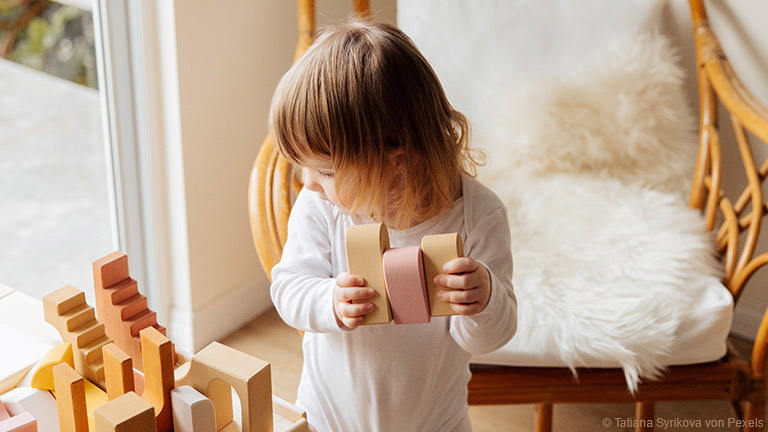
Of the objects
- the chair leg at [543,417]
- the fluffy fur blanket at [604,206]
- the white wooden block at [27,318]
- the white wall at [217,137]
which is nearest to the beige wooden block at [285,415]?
the white wooden block at [27,318]

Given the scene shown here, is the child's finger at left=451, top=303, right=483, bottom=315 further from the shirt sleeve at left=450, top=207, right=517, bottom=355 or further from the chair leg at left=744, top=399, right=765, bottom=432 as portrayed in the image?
the chair leg at left=744, top=399, right=765, bottom=432

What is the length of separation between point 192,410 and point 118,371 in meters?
0.08

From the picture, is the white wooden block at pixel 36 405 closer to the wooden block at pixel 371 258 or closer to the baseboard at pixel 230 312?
the wooden block at pixel 371 258

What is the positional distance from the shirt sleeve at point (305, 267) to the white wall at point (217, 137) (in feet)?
2.74

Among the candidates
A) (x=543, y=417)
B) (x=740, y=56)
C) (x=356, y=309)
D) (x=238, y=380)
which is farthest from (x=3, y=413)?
(x=740, y=56)

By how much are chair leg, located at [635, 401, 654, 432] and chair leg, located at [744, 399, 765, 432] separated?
163 millimetres

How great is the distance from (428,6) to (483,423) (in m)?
0.95

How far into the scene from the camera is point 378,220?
3.06ft

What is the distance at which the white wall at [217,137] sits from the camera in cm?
174

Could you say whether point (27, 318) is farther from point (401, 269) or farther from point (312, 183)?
point (401, 269)

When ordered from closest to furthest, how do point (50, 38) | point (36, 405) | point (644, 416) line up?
point (36, 405), point (644, 416), point (50, 38)

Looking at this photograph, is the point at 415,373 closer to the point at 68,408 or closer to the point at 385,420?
the point at 385,420

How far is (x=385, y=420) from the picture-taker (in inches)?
40.0

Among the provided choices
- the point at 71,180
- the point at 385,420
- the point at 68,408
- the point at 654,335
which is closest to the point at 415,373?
the point at 385,420
